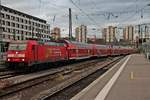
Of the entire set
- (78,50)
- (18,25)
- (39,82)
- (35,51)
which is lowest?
(39,82)

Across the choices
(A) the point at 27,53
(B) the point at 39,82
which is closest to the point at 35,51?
(A) the point at 27,53

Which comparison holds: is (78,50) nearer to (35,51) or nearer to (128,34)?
(35,51)

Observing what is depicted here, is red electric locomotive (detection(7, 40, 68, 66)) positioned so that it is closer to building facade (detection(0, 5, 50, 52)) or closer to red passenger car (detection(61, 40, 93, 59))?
red passenger car (detection(61, 40, 93, 59))

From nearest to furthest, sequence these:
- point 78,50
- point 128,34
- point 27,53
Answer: point 27,53, point 78,50, point 128,34

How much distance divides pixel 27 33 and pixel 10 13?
1657 centimetres

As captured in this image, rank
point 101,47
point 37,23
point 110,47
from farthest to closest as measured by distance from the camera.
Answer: point 37,23 < point 110,47 < point 101,47

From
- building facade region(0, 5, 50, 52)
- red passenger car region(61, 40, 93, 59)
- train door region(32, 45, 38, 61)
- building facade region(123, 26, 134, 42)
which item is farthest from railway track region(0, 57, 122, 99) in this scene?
building facade region(123, 26, 134, 42)

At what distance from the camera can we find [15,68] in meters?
30.2

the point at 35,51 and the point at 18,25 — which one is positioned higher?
the point at 18,25

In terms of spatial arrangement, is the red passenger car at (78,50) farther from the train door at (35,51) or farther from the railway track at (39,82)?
the railway track at (39,82)

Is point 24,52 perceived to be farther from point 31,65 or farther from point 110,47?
point 110,47

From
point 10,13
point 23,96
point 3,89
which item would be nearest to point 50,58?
point 3,89

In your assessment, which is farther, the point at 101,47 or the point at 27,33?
the point at 27,33

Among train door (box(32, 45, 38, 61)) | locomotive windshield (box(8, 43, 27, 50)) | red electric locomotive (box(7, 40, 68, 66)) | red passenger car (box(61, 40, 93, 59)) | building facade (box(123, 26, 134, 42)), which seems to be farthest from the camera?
building facade (box(123, 26, 134, 42))
